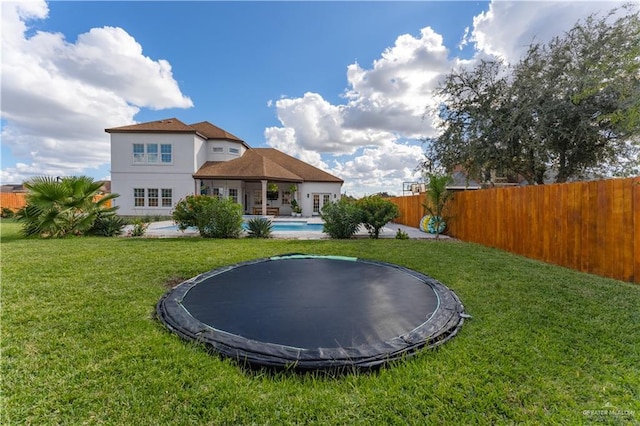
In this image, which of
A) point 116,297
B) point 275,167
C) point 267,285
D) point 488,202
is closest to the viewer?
point 116,297

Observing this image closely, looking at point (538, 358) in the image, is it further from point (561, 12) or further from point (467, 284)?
point (561, 12)

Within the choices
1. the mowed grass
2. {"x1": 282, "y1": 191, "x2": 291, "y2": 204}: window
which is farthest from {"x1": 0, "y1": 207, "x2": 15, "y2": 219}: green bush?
the mowed grass

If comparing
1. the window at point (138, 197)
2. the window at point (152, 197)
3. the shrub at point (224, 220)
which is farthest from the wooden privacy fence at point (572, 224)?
the window at point (138, 197)

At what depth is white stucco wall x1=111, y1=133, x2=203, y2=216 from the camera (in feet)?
60.5

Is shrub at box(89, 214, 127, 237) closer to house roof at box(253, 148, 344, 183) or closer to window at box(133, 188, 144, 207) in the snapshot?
window at box(133, 188, 144, 207)

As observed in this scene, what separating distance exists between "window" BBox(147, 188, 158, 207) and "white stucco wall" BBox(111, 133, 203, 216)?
208 mm

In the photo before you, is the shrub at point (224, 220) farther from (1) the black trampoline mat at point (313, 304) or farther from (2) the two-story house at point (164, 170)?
(2) the two-story house at point (164, 170)

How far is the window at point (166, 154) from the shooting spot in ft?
61.0

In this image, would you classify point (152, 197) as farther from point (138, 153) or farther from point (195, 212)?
point (195, 212)

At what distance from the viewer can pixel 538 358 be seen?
2.32m

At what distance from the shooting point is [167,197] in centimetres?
1873

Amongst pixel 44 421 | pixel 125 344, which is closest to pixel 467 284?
pixel 125 344

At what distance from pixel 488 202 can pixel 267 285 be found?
7.22 m

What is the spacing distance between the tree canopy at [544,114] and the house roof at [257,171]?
33.7 feet
